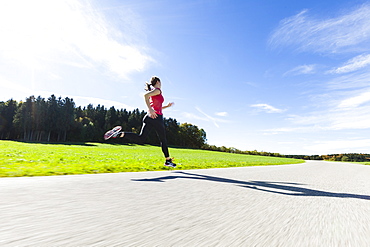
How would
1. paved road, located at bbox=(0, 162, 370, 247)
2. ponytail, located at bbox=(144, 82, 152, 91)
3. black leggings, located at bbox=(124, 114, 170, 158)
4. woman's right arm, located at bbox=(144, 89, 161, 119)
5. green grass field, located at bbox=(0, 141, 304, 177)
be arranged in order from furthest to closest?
ponytail, located at bbox=(144, 82, 152, 91), black leggings, located at bbox=(124, 114, 170, 158), woman's right arm, located at bbox=(144, 89, 161, 119), green grass field, located at bbox=(0, 141, 304, 177), paved road, located at bbox=(0, 162, 370, 247)

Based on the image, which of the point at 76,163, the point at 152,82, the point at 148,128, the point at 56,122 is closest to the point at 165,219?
the point at 148,128

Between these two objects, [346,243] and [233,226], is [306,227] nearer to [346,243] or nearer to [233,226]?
[346,243]

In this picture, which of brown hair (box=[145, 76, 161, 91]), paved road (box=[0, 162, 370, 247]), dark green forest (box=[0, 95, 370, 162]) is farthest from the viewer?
dark green forest (box=[0, 95, 370, 162])

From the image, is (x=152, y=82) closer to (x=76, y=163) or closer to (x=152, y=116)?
(x=152, y=116)

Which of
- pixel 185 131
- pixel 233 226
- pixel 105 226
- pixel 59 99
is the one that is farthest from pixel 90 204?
pixel 185 131

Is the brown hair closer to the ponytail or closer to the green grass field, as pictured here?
the ponytail

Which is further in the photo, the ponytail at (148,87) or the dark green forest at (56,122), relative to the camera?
the dark green forest at (56,122)

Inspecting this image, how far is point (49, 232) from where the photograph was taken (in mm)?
1165

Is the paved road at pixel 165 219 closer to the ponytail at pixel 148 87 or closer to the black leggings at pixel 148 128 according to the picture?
the black leggings at pixel 148 128

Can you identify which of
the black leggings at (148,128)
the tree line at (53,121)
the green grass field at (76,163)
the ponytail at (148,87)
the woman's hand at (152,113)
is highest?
the tree line at (53,121)

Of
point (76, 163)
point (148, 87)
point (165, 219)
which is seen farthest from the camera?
point (76, 163)

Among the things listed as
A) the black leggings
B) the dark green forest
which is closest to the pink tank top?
the black leggings

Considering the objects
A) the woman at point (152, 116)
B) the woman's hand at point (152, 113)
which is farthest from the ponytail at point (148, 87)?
the woman's hand at point (152, 113)

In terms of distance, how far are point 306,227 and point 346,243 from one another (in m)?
0.27
